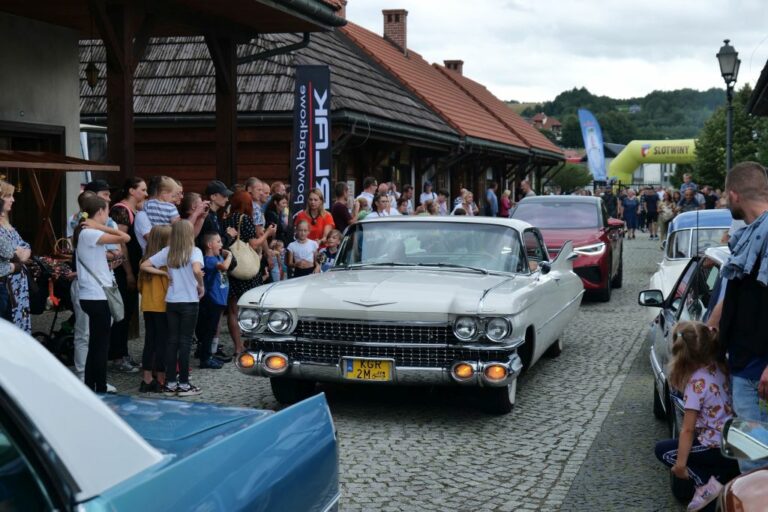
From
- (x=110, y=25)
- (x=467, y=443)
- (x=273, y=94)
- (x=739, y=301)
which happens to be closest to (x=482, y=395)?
(x=467, y=443)

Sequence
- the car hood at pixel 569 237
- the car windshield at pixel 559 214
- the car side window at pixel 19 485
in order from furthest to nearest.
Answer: the car windshield at pixel 559 214 < the car hood at pixel 569 237 < the car side window at pixel 19 485

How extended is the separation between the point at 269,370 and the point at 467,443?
1.54 meters

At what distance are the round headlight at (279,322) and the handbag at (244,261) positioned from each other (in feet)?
8.53

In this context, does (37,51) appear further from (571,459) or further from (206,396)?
(571,459)

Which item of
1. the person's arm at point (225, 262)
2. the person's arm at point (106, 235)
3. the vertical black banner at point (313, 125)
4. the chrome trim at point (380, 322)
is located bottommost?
the chrome trim at point (380, 322)

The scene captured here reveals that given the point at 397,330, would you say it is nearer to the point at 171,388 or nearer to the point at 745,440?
the point at 171,388

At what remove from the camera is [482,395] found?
7.41m

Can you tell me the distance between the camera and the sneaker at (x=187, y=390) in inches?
318

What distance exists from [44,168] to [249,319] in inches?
168

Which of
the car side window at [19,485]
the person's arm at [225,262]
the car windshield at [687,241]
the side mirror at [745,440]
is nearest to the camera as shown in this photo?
the car side window at [19,485]

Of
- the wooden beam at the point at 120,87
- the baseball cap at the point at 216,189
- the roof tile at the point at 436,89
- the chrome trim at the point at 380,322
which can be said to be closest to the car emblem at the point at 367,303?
the chrome trim at the point at 380,322

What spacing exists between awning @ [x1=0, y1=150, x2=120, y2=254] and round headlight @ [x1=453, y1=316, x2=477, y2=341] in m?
5.10

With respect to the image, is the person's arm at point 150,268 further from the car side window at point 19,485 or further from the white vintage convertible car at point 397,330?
the car side window at point 19,485

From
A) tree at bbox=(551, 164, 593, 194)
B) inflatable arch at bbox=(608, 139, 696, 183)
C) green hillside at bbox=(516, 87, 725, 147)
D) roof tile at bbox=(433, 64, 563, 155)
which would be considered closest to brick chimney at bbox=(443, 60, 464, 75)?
roof tile at bbox=(433, 64, 563, 155)
